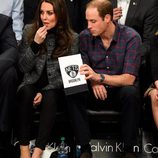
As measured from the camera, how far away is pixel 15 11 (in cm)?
372

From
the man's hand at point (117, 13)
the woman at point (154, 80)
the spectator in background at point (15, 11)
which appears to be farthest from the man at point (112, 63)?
the spectator in background at point (15, 11)

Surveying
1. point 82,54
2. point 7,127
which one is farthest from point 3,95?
point 82,54

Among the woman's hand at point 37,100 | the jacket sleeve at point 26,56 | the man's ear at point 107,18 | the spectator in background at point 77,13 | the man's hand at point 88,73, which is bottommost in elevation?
the woman's hand at point 37,100

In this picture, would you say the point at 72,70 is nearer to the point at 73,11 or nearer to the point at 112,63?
the point at 112,63

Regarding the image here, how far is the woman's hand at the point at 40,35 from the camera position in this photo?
296 centimetres

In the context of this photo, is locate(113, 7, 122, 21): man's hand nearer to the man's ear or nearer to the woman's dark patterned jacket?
the man's ear

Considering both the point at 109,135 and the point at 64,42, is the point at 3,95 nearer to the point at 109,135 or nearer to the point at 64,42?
the point at 64,42

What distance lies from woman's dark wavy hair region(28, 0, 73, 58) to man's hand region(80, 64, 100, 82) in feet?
0.81

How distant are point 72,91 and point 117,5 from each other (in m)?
1.00

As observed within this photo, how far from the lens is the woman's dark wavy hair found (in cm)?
305

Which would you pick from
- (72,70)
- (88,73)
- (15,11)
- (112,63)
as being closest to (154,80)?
(112,63)

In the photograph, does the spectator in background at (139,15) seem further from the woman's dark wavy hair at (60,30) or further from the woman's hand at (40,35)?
the woman's hand at (40,35)

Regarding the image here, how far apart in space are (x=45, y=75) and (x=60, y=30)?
13.4 inches

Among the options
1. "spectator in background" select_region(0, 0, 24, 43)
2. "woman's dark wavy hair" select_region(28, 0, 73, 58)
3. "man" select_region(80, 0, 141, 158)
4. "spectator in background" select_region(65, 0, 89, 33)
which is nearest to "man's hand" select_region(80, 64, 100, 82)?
"man" select_region(80, 0, 141, 158)
